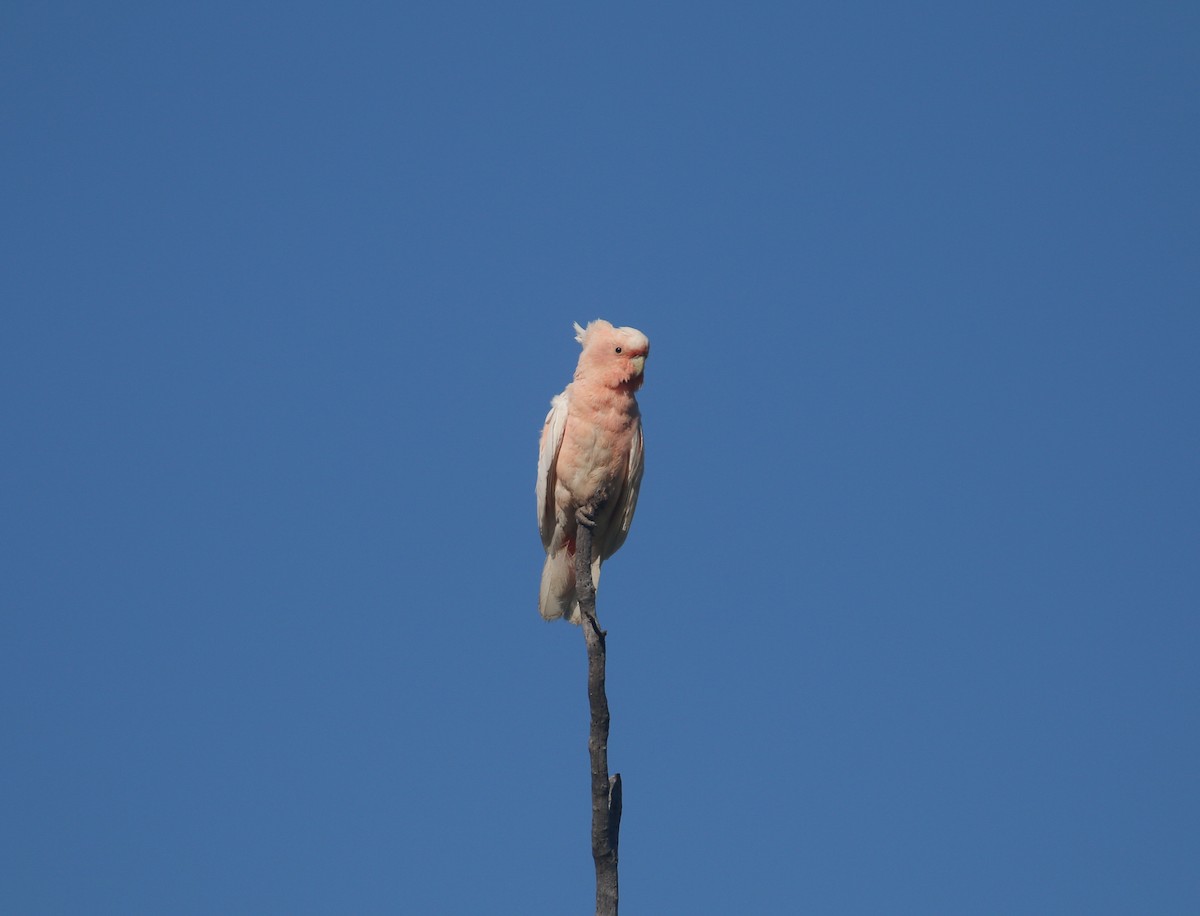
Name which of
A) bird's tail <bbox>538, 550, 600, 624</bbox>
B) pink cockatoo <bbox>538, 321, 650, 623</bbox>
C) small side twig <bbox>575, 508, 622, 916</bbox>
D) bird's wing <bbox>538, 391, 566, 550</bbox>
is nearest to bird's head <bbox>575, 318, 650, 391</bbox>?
pink cockatoo <bbox>538, 321, 650, 623</bbox>

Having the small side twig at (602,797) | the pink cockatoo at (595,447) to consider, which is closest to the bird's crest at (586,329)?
the pink cockatoo at (595,447)

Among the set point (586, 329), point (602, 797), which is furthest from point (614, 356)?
point (602, 797)

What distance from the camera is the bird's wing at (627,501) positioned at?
10938 millimetres

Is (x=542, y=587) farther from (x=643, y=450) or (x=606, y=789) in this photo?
(x=606, y=789)

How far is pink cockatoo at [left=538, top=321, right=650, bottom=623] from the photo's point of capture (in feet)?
34.4

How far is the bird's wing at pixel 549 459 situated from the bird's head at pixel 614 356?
1.36ft

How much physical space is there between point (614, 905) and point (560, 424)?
12.4ft

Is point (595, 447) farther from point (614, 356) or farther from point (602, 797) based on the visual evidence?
point (602, 797)

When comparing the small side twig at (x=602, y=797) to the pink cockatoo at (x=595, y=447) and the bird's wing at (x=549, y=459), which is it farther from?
the bird's wing at (x=549, y=459)

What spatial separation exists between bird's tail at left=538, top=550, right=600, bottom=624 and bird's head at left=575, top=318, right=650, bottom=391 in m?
1.79

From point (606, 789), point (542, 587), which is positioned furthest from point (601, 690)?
point (542, 587)

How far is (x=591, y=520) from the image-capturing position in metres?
10.9

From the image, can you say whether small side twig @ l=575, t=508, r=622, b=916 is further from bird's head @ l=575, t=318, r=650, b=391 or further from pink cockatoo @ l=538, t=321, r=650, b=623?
bird's head @ l=575, t=318, r=650, b=391

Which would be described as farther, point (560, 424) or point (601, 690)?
point (560, 424)
